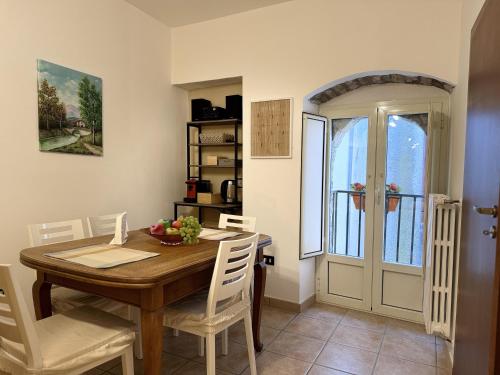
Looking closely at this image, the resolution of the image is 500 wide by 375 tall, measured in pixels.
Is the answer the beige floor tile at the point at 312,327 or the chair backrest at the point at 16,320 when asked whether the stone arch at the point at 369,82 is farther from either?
the chair backrest at the point at 16,320

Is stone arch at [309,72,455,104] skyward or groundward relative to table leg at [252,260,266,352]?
skyward

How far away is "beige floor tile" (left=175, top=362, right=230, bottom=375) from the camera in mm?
2139

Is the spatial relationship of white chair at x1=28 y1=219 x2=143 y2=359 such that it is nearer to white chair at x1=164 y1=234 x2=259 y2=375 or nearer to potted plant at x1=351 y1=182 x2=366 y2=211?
white chair at x1=164 y1=234 x2=259 y2=375

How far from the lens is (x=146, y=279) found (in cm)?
141

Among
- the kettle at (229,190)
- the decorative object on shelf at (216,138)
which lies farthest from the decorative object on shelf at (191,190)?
the decorative object on shelf at (216,138)

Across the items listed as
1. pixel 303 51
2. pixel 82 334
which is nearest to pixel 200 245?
pixel 82 334

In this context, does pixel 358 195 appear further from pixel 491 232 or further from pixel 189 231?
pixel 491 232

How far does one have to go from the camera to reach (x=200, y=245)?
6.71 feet

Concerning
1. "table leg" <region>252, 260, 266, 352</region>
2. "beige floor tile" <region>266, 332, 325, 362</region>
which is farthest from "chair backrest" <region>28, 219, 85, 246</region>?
"beige floor tile" <region>266, 332, 325, 362</region>

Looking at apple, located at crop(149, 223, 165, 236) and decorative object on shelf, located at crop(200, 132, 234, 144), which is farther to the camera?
decorative object on shelf, located at crop(200, 132, 234, 144)

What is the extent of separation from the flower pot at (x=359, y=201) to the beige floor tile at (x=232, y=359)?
163 centimetres

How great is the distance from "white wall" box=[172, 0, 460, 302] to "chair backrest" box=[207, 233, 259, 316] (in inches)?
47.5

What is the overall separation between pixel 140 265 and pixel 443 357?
87.5 inches

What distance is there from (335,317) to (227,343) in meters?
1.11
